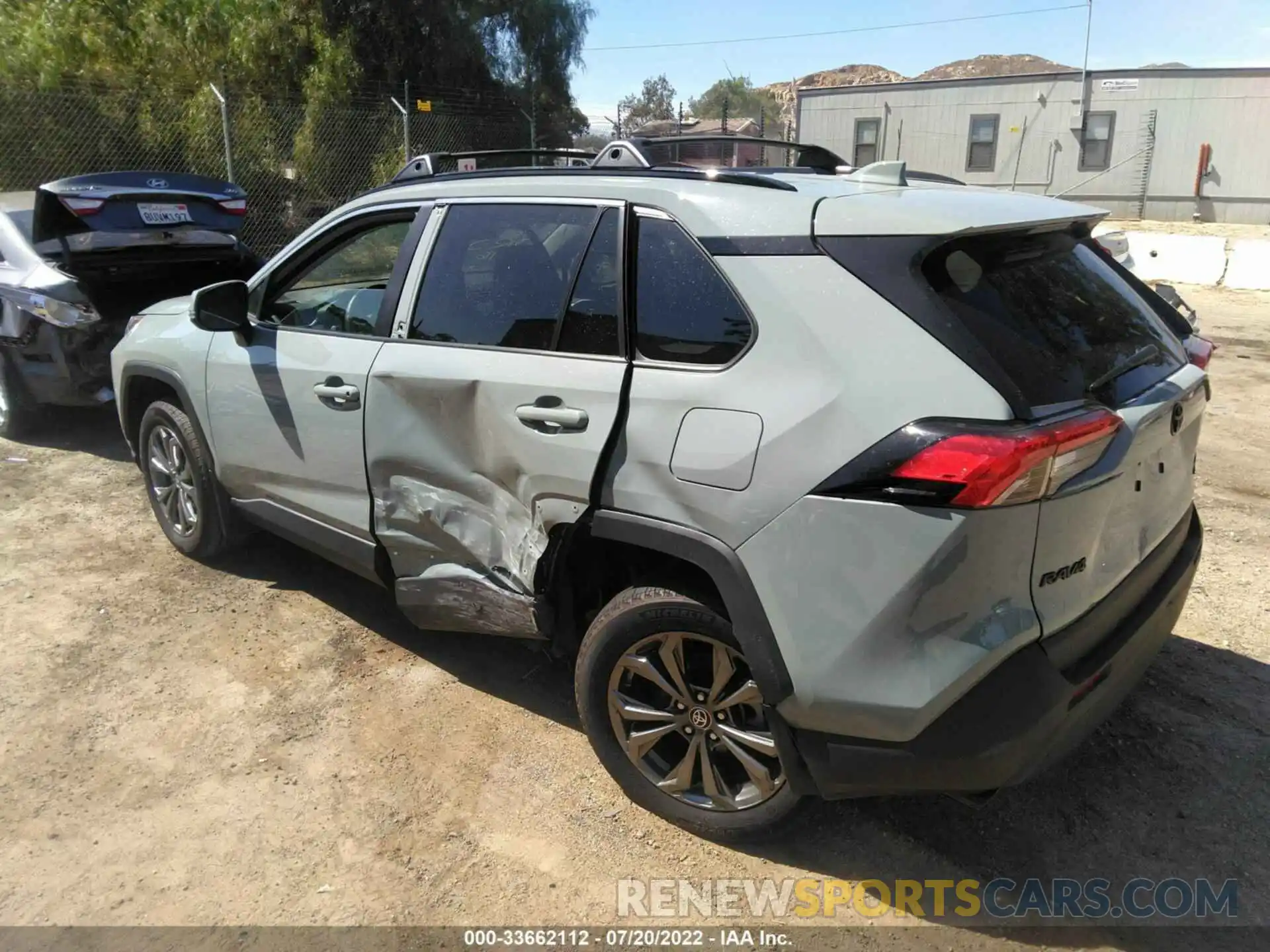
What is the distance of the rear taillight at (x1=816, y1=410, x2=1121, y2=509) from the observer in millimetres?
2043

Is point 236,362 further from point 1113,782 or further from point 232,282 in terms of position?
point 1113,782

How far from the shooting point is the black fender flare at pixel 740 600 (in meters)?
2.37

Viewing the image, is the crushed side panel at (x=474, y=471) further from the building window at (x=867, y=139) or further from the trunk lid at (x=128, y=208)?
the building window at (x=867, y=139)

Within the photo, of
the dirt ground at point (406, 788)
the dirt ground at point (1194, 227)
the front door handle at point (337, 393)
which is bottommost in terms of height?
the dirt ground at point (406, 788)

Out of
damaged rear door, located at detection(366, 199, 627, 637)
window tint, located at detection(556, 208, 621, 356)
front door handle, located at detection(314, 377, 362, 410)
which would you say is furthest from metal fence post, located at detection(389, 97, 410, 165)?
window tint, located at detection(556, 208, 621, 356)

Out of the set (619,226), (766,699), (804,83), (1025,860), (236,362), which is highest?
(804,83)

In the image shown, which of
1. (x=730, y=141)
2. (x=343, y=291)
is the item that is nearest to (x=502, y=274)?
(x=730, y=141)

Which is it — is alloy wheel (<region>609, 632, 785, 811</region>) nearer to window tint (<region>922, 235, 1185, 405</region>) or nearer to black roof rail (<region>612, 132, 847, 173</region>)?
window tint (<region>922, 235, 1185, 405</region>)

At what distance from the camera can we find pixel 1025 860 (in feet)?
8.79

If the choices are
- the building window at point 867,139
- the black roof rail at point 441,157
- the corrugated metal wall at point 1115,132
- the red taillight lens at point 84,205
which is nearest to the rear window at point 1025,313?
the black roof rail at point 441,157

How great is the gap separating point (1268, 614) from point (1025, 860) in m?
2.14

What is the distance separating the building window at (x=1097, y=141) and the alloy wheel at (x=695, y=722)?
2604cm

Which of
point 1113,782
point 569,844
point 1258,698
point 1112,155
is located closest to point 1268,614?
point 1258,698

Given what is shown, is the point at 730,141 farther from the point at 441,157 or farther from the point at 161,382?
the point at 161,382
